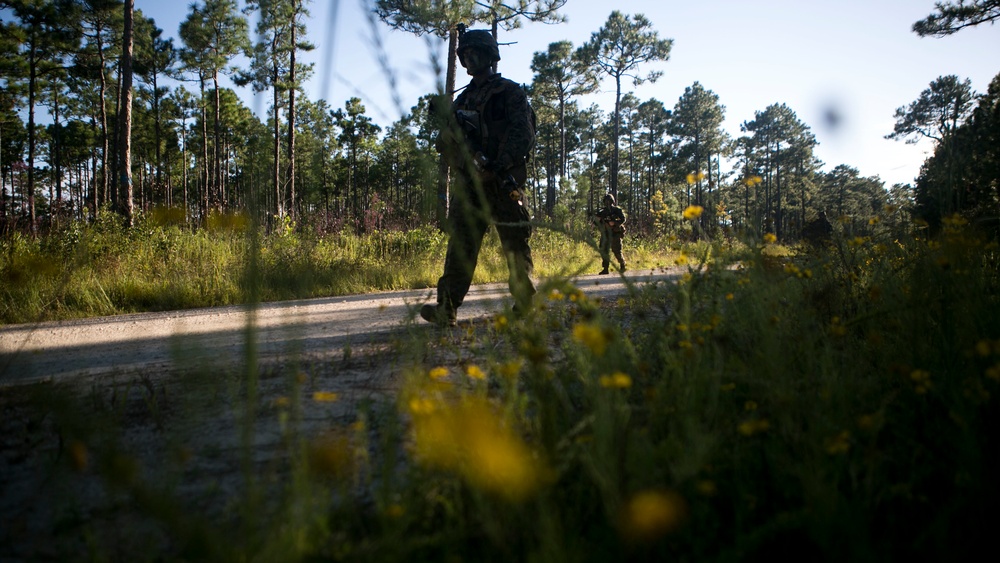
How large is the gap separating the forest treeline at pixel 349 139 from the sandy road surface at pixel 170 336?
589 mm

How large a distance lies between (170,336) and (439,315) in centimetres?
145

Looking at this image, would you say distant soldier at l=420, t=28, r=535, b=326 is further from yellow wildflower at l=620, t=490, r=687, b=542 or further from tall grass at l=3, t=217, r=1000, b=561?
yellow wildflower at l=620, t=490, r=687, b=542

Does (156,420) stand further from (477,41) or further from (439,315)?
(477,41)

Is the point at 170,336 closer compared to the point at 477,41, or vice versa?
the point at 170,336

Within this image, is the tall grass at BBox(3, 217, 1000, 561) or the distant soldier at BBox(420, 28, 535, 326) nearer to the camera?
the tall grass at BBox(3, 217, 1000, 561)

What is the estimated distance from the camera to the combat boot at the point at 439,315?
3.44 meters

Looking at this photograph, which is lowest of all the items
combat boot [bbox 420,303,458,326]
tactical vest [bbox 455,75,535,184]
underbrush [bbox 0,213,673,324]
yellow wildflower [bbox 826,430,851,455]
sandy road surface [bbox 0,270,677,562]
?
sandy road surface [bbox 0,270,677,562]

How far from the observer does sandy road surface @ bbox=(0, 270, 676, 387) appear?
2.82 m

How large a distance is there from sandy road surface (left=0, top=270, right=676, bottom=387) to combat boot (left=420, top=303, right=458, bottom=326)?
5.7 inches

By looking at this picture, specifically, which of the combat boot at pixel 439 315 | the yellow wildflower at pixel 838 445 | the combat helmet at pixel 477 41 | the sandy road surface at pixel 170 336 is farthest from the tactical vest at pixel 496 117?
the yellow wildflower at pixel 838 445

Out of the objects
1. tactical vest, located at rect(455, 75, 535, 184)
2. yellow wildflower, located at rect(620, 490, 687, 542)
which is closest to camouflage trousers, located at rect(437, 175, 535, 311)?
tactical vest, located at rect(455, 75, 535, 184)

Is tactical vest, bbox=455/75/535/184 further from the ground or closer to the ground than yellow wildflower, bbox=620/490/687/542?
further from the ground

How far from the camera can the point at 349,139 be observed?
42.8 meters

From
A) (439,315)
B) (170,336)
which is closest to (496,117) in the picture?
(439,315)
